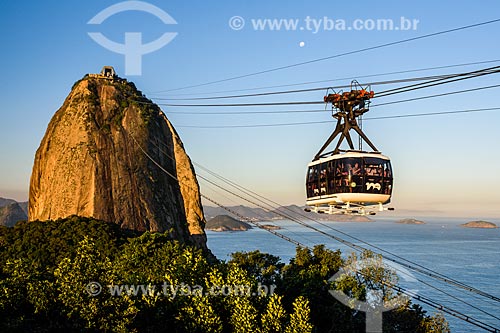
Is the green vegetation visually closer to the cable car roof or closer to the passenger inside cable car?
the passenger inside cable car

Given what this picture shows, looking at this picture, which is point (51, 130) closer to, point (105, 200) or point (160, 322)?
point (105, 200)

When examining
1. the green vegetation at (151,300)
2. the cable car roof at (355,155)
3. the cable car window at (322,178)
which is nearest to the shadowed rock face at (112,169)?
the green vegetation at (151,300)

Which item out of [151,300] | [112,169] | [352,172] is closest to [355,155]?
[352,172]

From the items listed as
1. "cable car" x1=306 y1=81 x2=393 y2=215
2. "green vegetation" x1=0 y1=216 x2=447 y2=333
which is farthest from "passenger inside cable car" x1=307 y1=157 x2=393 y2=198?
"green vegetation" x1=0 y1=216 x2=447 y2=333

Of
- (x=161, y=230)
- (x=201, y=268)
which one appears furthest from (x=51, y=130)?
(x=201, y=268)

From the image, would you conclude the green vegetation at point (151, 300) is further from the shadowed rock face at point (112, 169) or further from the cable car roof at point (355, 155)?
the shadowed rock face at point (112, 169)

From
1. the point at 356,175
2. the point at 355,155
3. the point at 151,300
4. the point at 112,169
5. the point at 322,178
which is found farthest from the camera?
the point at 112,169

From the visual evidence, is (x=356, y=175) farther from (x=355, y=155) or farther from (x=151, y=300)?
(x=151, y=300)
